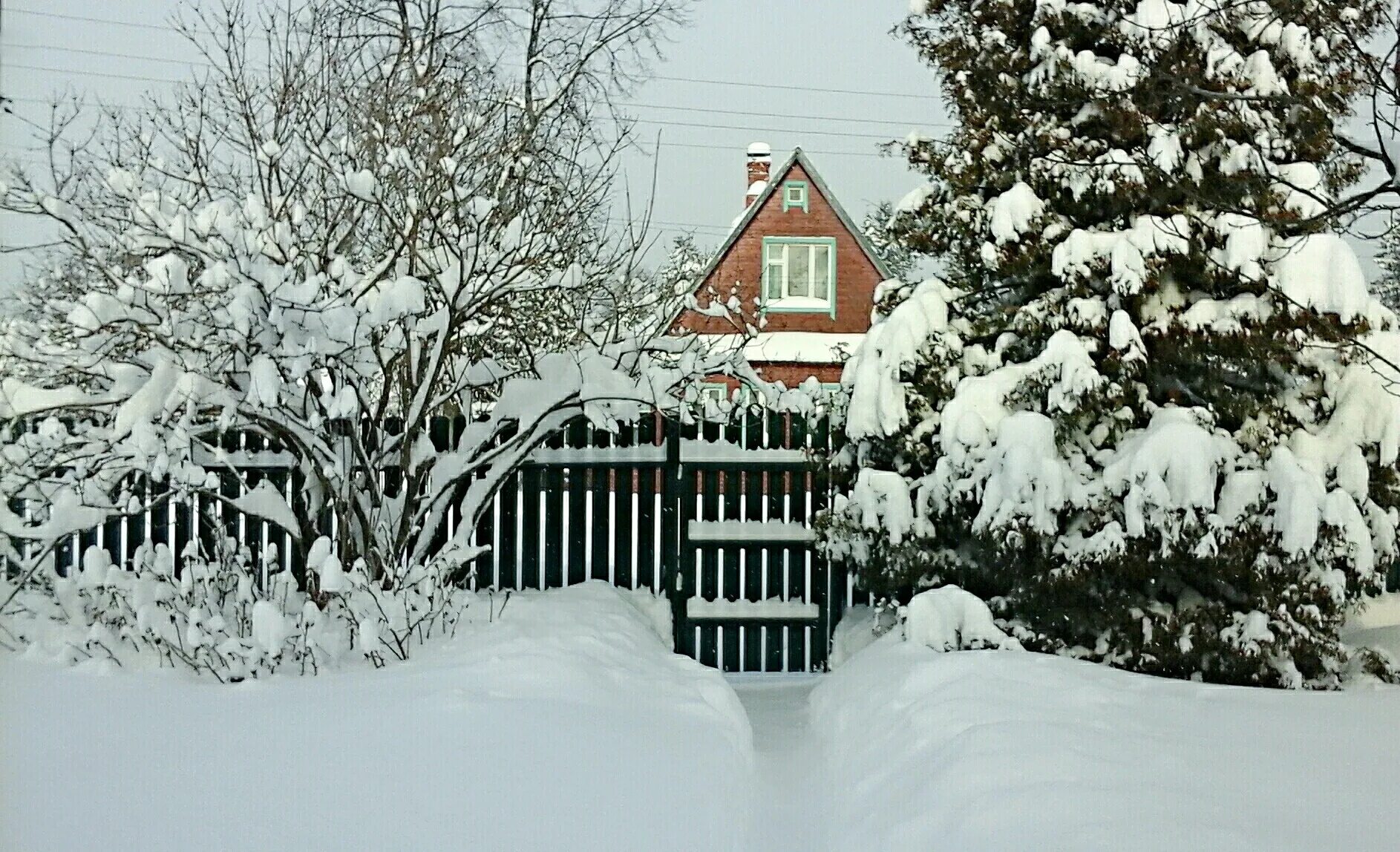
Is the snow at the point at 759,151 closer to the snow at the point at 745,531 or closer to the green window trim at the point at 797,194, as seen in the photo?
the green window trim at the point at 797,194

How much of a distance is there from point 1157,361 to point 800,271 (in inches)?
630

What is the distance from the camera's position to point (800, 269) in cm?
2245

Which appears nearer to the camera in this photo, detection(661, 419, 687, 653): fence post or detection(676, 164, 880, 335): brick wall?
detection(661, 419, 687, 653): fence post

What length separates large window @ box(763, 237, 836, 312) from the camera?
73.2ft

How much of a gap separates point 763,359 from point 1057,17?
12.9 metres

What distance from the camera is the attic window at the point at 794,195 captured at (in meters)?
22.4

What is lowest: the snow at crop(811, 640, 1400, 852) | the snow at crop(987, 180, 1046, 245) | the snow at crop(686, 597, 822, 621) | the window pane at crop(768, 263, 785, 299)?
the snow at crop(686, 597, 822, 621)

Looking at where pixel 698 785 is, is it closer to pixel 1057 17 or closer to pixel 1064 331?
pixel 1064 331

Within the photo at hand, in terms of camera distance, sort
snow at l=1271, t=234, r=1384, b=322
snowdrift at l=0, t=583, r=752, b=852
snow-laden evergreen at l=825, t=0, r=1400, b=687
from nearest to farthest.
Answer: snowdrift at l=0, t=583, r=752, b=852 < snow at l=1271, t=234, r=1384, b=322 < snow-laden evergreen at l=825, t=0, r=1400, b=687

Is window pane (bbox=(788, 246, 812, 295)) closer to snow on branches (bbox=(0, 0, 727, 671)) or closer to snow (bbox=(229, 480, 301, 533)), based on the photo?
snow on branches (bbox=(0, 0, 727, 671))

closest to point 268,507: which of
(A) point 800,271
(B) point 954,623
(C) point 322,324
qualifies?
(C) point 322,324

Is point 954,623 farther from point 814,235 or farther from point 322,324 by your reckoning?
point 814,235

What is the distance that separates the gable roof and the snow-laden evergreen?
47.8 ft

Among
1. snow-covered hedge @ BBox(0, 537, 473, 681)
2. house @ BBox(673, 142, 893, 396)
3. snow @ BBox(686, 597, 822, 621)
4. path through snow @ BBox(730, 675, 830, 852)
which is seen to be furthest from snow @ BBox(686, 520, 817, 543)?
house @ BBox(673, 142, 893, 396)
